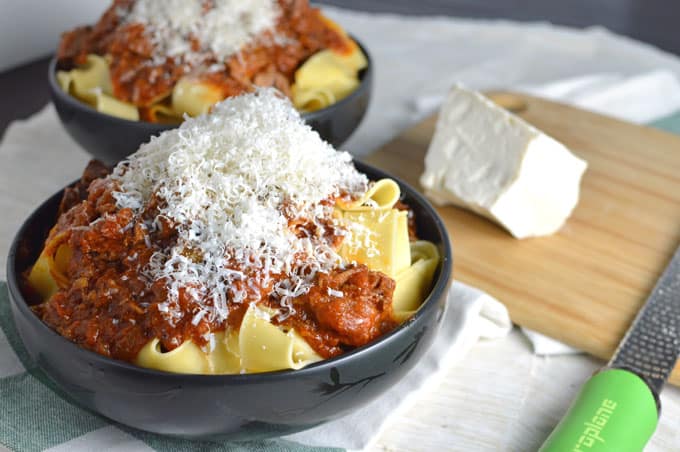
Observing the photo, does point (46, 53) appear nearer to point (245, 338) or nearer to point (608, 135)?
point (608, 135)

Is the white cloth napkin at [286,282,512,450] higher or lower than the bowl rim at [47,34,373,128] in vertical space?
lower

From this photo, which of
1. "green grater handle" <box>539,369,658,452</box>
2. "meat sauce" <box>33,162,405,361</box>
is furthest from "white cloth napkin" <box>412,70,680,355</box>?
"meat sauce" <box>33,162,405,361</box>

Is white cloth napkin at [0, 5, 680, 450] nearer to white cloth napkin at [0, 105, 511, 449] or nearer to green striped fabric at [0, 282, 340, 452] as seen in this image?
white cloth napkin at [0, 105, 511, 449]

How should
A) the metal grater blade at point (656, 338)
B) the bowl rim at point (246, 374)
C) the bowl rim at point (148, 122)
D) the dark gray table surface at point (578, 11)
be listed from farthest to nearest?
the dark gray table surface at point (578, 11)
the bowl rim at point (148, 122)
the metal grater blade at point (656, 338)
the bowl rim at point (246, 374)

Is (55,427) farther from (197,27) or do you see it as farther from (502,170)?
(502,170)

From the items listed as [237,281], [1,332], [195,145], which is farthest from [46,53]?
[237,281]

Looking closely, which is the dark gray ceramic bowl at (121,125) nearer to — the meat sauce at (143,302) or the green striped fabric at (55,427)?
the meat sauce at (143,302)

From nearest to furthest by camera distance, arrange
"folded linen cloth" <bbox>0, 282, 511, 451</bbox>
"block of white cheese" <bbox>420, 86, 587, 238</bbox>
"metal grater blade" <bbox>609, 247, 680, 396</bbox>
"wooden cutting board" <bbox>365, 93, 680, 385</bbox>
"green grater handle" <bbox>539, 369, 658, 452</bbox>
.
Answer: "green grater handle" <bbox>539, 369, 658, 452</bbox>, "folded linen cloth" <bbox>0, 282, 511, 451</bbox>, "metal grater blade" <bbox>609, 247, 680, 396</bbox>, "wooden cutting board" <bbox>365, 93, 680, 385</bbox>, "block of white cheese" <bbox>420, 86, 587, 238</bbox>

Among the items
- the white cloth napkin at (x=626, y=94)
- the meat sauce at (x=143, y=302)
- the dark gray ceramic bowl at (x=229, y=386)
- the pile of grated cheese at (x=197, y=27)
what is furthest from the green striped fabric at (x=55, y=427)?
the white cloth napkin at (x=626, y=94)
